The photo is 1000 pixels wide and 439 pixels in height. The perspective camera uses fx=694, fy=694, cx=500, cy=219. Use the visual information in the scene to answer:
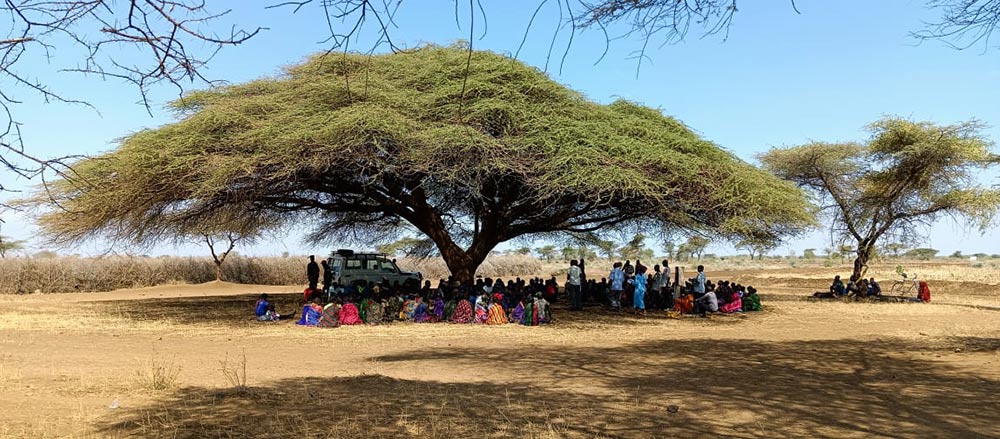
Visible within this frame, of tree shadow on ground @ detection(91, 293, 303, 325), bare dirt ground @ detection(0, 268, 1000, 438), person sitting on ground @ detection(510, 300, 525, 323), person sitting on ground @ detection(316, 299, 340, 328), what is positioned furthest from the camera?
tree shadow on ground @ detection(91, 293, 303, 325)

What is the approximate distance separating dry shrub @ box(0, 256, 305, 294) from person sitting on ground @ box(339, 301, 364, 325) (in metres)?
22.5

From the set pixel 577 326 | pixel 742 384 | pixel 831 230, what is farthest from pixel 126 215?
pixel 831 230

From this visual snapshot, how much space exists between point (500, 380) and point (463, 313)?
7684 mm

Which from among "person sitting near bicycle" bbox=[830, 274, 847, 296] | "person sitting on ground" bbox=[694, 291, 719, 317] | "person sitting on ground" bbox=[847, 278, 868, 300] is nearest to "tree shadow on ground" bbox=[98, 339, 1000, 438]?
"person sitting on ground" bbox=[694, 291, 719, 317]

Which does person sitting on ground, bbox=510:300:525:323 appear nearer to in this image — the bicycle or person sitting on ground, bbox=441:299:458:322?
person sitting on ground, bbox=441:299:458:322

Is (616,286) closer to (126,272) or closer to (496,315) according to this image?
(496,315)

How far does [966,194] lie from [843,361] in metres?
18.3

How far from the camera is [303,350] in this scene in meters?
11.7

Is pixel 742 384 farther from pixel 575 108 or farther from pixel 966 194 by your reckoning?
pixel 966 194

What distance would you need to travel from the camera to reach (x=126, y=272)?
34.0m

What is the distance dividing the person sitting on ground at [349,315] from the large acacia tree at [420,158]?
10.3ft

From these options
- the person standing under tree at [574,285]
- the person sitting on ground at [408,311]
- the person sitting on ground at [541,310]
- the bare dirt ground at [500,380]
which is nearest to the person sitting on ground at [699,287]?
the bare dirt ground at [500,380]

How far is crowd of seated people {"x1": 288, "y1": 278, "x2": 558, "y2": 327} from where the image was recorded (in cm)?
1546

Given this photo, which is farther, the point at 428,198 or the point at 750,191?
the point at 428,198
